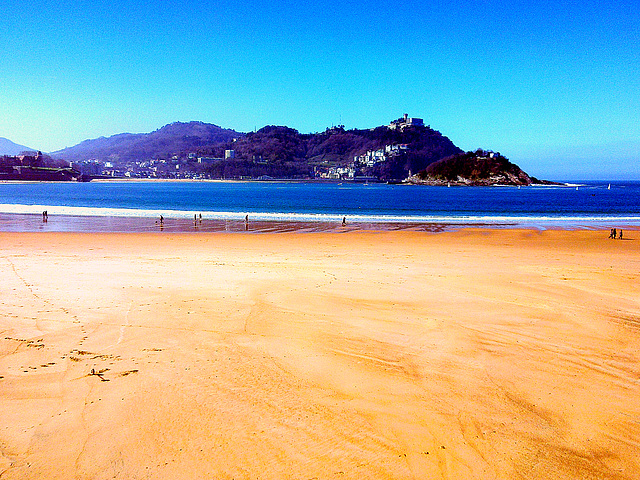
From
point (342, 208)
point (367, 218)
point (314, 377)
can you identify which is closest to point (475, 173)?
point (342, 208)

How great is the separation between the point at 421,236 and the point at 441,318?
16075mm

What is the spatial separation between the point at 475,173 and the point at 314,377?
173554 mm

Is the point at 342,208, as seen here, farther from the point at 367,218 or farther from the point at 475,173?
the point at 475,173

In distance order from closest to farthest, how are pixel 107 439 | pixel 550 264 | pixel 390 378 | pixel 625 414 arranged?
pixel 107 439
pixel 625 414
pixel 390 378
pixel 550 264

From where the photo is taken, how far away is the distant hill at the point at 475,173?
160750mm

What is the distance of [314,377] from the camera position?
459cm

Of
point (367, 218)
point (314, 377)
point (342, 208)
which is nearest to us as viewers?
point (314, 377)

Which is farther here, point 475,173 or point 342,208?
point 475,173

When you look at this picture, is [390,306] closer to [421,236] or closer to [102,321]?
[102,321]

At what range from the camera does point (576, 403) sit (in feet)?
13.7

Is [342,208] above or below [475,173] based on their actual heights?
below

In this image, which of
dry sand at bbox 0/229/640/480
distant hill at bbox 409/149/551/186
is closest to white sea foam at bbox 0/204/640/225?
dry sand at bbox 0/229/640/480

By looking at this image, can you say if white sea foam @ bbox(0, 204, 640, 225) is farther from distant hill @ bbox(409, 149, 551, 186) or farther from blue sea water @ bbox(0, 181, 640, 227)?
distant hill @ bbox(409, 149, 551, 186)

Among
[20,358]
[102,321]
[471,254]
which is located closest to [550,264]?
[471,254]
